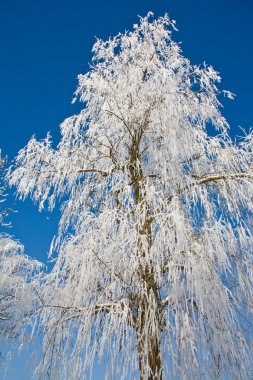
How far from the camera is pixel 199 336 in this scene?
3465mm

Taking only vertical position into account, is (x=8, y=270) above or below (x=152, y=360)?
above

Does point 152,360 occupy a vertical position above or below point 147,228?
below

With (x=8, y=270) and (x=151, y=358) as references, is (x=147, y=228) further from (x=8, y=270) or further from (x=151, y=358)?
(x=8, y=270)

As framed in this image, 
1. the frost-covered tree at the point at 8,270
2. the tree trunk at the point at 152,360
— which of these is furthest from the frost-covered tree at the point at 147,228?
the frost-covered tree at the point at 8,270

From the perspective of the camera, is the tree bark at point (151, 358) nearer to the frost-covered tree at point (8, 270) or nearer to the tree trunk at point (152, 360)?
the tree trunk at point (152, 360)

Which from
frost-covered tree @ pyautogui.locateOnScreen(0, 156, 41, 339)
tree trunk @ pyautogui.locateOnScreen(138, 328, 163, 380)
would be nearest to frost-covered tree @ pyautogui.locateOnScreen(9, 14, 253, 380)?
tree trunk @ pyautogui.locateOnScreen(138, 328, 163, 380)

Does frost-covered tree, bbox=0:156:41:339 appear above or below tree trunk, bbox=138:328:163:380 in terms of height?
above

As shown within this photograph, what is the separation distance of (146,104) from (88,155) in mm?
1162

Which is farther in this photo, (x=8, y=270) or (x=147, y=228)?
(x=8, y=270)

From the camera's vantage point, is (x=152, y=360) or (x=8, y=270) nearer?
(x=152, y=360)

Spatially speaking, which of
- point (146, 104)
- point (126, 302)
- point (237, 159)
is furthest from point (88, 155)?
point (126, 302)

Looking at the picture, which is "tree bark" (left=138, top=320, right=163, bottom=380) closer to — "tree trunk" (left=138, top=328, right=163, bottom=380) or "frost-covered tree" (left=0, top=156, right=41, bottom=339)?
"tree trunk" (left=138, top=328, right=163, bottom=380)

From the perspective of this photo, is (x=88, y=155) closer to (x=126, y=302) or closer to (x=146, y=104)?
(x=146, y=104)

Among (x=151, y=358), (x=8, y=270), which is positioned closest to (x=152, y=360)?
(x=151, y=358)
